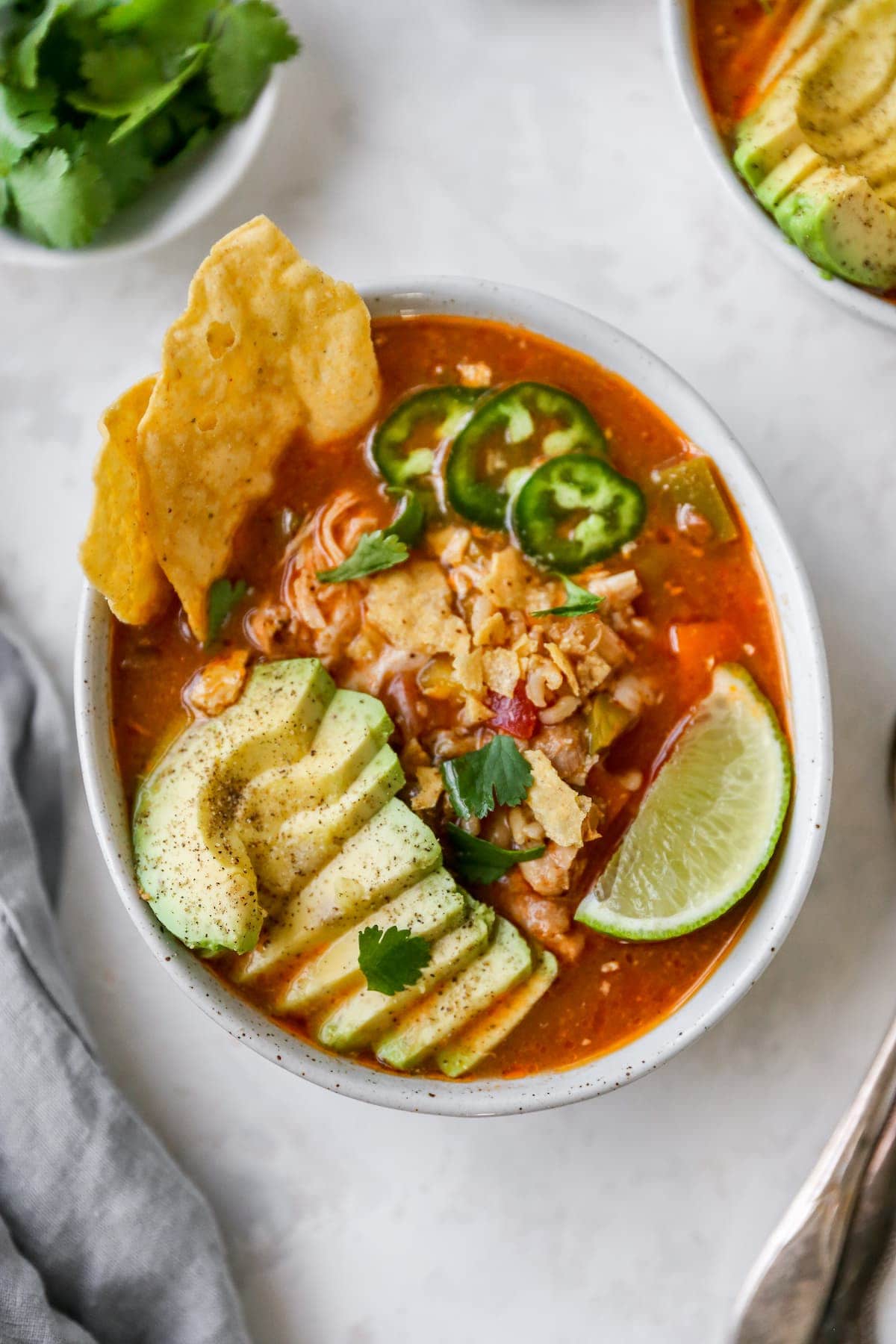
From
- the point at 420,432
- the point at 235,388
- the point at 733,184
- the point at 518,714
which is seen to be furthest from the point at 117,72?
the point at 518,714

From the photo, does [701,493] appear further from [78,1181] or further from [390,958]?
[78,1181]

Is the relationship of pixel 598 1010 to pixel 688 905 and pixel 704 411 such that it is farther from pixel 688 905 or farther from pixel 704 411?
pixel 704 411

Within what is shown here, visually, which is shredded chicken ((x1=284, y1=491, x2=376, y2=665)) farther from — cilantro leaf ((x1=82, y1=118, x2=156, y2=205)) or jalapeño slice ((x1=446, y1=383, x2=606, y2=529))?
cilantro leaf ((x1=82, y1=118, x2=156, y2=205))

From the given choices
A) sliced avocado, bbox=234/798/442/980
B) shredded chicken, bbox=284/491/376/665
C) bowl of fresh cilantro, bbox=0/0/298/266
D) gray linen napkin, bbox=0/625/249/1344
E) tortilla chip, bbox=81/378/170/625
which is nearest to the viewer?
tortilla chip, bbox=81/378/170/625

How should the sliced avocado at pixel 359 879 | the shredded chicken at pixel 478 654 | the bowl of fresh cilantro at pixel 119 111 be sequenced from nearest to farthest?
1. the sliced avocado at pixel 359 879
2. the shredded chicken at pixel 478 654
3. the bowl of fresh cilantro at pixel 119 111

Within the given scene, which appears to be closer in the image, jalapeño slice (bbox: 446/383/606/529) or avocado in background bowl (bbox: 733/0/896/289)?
avocado in background bowl (bbox: 733/0/896/289)

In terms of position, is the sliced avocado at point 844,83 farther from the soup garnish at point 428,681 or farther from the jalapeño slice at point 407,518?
the jalapeño slice at point 407,518

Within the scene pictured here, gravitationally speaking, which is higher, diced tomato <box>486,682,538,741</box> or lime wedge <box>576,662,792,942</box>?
diced tomato <box>486,682,538,741</box>

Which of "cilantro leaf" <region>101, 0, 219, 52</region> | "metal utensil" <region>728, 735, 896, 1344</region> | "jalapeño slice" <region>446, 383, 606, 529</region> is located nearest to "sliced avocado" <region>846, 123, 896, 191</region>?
"jalapeño slice" <region>446, 383, 606, 529</region>

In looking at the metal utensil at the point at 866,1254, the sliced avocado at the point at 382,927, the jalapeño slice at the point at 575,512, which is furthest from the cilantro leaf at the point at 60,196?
the metal utensil at the point at 866,1254
